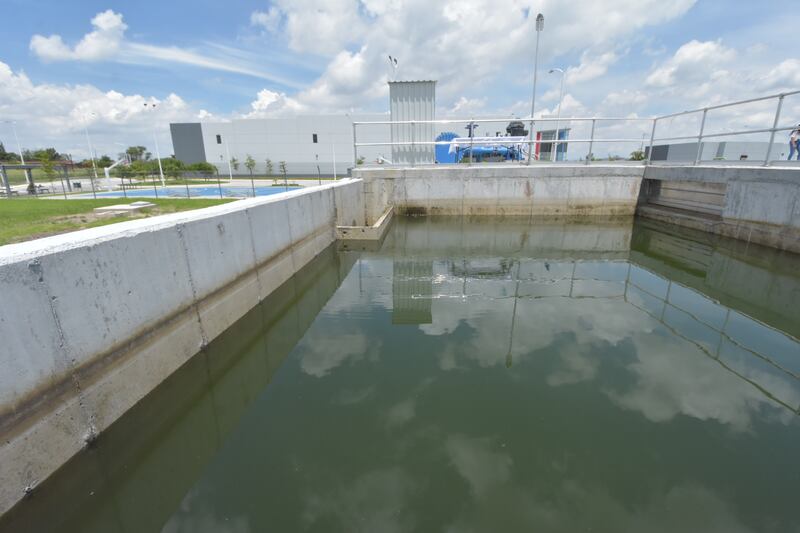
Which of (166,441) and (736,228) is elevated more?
(736,228)

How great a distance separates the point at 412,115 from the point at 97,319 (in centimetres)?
1185

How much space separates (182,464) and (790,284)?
9376mm

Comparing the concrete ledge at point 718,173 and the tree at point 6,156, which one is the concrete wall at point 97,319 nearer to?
the concrete ledge at point 718,173

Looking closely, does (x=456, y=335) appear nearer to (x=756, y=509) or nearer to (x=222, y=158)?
(x=756, y=509)

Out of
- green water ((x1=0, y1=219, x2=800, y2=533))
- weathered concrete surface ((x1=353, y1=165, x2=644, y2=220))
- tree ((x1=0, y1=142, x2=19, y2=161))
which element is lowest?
green water ((x1=0, y1=219, x2=800, y2=533))

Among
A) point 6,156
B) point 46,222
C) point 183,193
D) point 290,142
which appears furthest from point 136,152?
point 46,222

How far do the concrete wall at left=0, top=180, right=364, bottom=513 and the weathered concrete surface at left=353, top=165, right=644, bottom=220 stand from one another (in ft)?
28.3

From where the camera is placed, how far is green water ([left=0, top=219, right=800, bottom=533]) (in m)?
2.52

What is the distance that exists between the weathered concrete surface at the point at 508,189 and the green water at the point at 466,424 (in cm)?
735

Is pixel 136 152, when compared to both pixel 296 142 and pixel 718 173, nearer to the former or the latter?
pixel 296 142

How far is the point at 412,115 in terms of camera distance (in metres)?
13.1

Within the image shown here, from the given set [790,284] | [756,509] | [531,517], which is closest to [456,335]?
[531,517]

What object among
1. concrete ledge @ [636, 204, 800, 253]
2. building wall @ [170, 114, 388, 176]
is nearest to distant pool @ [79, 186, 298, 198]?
building wall @ [170, 114, 388, 176]

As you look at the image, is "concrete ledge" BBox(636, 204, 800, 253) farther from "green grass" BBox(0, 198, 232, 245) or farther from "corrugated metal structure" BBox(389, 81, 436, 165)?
"green grass" BBox(0, 198, 232, 245)
